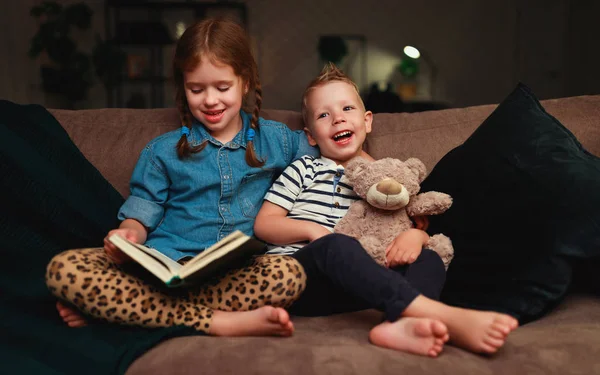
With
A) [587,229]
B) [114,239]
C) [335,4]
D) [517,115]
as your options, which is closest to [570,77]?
[335,4]

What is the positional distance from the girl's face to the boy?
0.77 ft

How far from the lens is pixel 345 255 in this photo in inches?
47.5

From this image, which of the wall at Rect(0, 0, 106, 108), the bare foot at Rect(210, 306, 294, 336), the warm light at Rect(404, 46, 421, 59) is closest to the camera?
the bare foot at Rect(210, 306, 294, 336)

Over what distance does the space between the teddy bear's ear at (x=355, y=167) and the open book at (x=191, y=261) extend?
42 centimetres

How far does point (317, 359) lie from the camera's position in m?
1.00

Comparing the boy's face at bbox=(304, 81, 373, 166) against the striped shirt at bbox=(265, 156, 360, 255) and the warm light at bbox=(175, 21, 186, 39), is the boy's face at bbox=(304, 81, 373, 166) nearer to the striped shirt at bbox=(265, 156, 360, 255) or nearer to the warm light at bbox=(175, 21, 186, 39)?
the striped shirt at bbox=(265, 156, 360, 255)

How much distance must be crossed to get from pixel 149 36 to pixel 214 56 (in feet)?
9.95

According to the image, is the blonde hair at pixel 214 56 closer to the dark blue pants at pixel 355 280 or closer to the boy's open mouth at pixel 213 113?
the boy's open mouth at pixel 213 113

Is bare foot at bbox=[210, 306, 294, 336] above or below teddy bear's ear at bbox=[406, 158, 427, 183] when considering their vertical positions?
below

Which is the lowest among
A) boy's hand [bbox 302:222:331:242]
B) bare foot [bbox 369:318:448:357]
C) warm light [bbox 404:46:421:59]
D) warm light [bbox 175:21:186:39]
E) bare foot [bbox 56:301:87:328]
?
bare foot [bbox 56:301:87:328]

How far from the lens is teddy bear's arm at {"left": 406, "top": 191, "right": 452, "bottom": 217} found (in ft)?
4.57

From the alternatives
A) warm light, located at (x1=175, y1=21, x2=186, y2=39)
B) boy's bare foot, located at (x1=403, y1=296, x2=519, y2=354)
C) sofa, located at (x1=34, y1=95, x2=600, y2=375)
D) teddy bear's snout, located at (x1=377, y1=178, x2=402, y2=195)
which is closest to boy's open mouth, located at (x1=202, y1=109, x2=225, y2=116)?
teddy bear's snout, located at (x1=377, y1=178, x2=402, y2=195)

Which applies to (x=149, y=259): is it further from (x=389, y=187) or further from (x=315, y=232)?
(x=389, y=187)

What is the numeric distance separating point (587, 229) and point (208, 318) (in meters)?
0.87
